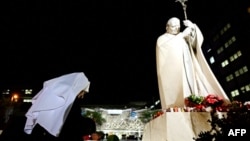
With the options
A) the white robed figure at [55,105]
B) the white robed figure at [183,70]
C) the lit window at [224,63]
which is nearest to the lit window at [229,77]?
the lit window at [224,63]

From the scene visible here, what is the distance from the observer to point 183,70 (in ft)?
18.0

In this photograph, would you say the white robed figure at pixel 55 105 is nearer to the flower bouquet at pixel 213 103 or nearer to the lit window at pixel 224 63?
the flower bouquet at pixel 213 103

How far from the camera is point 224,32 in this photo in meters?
50.2

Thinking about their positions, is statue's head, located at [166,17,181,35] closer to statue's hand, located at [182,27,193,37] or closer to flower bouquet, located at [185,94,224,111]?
statue's hand, located at [182,27,193,37]

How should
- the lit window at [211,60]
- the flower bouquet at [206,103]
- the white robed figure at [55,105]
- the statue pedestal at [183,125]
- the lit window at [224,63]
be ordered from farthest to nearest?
1. the lit window at [211,60]
2. the lit window at [224,63]
3. the flower bouquet at [206,103]
4. the statue pedestal at [183,125]
5. the white robed figure at [55,105]

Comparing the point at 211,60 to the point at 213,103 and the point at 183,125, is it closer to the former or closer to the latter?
the point at 213,103

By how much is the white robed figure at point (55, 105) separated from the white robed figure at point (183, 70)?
10.9ft

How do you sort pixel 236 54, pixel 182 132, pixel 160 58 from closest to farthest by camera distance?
pixel 182 132 < pixel 160 58 < pixel 236 54

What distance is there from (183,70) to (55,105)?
12.7ft

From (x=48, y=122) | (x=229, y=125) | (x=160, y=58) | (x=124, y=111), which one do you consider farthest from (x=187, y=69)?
(x=124, y=111)

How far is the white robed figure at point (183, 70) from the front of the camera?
5344 mm

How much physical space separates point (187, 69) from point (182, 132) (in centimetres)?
180

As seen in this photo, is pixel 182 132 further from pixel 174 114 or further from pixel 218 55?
pixel 218 55

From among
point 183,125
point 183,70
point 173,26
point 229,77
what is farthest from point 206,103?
point 229,77
